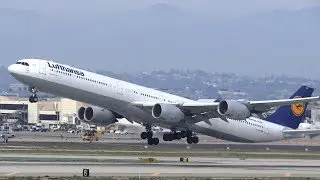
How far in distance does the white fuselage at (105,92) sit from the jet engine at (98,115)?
14.9ft

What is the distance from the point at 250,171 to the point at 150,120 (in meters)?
19.2

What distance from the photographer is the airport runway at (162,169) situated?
2594 inches

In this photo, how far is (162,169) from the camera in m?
71.6

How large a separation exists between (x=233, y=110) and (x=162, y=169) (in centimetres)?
1569

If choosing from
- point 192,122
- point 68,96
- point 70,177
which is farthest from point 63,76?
point 70,177

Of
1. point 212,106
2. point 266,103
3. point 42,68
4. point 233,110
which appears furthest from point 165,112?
point 42,68

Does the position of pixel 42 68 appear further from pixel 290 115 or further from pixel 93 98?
pixel 290 115

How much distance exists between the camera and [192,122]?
90.4 meters

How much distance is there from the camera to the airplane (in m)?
81.8

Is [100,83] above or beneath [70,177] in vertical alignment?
above

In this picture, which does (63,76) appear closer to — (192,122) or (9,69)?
(9,69)

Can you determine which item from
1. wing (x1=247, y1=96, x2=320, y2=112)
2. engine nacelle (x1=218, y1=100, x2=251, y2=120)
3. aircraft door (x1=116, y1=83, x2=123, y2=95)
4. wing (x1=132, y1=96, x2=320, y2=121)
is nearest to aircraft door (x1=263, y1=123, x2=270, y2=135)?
wing (x1=132, y1=96, x2=320, y2=121)

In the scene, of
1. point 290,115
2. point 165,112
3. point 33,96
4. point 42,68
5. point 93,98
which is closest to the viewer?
point 42,68

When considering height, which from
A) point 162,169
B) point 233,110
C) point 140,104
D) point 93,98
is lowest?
point 162,169
